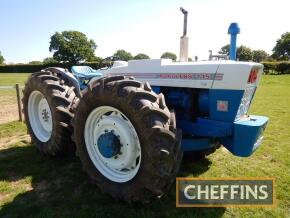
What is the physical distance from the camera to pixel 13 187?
4219 mm

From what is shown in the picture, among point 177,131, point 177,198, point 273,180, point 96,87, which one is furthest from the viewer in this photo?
point 273,180

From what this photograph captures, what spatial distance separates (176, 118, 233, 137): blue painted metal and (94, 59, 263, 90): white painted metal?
0.45 metres

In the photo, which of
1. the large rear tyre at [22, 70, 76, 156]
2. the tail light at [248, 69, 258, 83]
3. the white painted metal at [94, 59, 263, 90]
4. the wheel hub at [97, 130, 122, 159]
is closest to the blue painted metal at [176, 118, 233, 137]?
the white painted metal at [94, 59, 263, 90]

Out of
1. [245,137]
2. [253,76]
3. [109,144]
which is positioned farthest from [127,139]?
[253,76]

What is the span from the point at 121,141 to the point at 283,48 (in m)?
95.5

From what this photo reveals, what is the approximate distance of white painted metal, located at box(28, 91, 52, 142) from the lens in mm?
5371

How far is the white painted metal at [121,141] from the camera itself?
3586mm

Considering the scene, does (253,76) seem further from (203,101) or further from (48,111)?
(48,111)

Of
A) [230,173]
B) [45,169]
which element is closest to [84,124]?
[45,169]

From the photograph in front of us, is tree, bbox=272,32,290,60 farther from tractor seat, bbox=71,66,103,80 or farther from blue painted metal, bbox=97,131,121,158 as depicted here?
blue painted metal, bbox=97,131,121,158

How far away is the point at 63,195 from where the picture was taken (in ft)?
13.0

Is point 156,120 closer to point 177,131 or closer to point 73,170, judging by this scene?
point 177,131

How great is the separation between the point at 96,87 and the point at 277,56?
97.5m

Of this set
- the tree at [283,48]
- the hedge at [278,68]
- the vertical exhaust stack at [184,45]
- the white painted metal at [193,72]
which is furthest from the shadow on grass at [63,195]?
the tree at [283,48]
